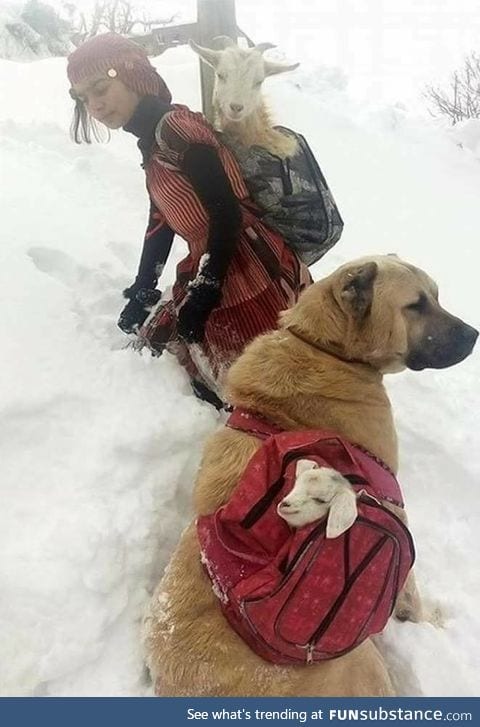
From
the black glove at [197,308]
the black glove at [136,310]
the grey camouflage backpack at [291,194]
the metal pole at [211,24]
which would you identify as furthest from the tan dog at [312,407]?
the metal pole at [211,24]

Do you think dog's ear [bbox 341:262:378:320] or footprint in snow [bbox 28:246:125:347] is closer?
dog's ear [bbox 341:262:378:320]

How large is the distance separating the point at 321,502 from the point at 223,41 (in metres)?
3.20

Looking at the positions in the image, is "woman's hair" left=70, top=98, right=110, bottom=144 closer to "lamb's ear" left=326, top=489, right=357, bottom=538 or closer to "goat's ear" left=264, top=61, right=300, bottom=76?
"goat's ear" left=264, top=61, right=300, bottom=76

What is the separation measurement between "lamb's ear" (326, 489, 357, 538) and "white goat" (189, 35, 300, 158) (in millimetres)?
1679

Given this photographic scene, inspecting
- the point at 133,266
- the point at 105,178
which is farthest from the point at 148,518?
the point at 105,178

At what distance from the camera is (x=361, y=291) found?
192 centimetres

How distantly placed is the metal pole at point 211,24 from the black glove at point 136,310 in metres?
1.62

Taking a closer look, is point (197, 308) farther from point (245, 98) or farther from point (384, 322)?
point (245, 98)

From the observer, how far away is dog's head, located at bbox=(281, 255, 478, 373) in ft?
6.32

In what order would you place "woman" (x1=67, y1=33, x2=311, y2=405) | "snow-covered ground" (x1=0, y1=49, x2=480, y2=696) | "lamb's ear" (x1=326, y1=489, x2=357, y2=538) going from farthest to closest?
"woman" (x1=67, y1=33, x2=311, y2=405), "snow-covered ground" (x1=0, y1=49, x2=480, y2=696), "lamb's ear" (x1=326, y1=489, x2=357, y2=538)

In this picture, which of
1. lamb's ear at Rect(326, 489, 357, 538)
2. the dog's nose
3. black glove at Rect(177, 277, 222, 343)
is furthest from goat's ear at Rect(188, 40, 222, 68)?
lamb's ear at Rect(326, 489, 357, 538)

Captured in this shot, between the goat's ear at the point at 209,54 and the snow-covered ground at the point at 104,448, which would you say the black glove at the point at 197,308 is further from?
the goat's ear at the point at 209,54

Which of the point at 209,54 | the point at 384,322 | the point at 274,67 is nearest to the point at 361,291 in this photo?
the point at 384,322

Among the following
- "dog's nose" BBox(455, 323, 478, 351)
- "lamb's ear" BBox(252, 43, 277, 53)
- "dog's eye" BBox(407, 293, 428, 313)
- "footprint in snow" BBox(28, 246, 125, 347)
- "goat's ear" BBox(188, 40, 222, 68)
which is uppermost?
"lamb's ear" BBox(252, 43, 277, 53)
